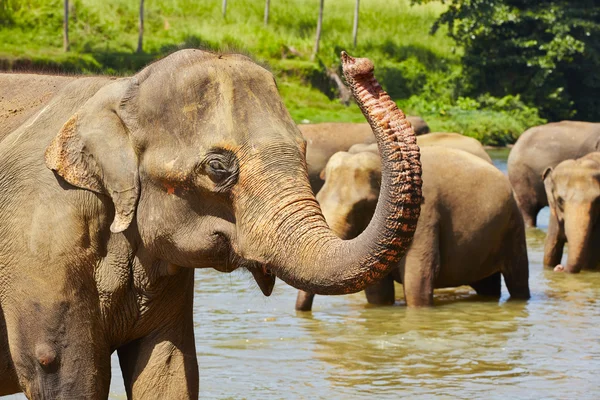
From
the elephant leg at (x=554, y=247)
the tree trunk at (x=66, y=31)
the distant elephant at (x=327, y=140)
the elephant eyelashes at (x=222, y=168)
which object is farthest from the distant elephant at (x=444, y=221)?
the tree trunk at (x=66, y=31)

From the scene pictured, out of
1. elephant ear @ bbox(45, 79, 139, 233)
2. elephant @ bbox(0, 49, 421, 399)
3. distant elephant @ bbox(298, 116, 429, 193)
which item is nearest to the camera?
elephant @ bbox(0, 49, 421, 399)

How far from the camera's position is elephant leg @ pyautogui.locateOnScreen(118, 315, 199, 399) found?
12.5 ft

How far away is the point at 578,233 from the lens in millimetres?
10875

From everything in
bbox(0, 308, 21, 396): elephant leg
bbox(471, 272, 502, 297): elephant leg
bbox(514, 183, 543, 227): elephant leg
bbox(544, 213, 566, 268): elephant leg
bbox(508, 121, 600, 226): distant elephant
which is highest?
bbox(0, 308, 21, 396): elephant leg

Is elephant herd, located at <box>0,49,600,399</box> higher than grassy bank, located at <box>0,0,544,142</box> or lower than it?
higher

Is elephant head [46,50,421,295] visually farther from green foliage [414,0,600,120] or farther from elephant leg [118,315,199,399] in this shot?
green foliage [414,0,600,120]

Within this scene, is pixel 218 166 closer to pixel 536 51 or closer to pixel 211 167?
pixel 211 167

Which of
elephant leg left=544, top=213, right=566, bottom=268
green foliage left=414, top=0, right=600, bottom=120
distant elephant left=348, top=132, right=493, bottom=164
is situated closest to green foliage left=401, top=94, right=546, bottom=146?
green foliage left=414, top=0, right=600, bottom=120

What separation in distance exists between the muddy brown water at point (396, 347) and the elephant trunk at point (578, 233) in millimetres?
876

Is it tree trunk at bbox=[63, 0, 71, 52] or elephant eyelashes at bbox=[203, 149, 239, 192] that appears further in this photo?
tree trunk at bbox=[63, 0, 71, 52]

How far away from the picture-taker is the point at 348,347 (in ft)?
24.5

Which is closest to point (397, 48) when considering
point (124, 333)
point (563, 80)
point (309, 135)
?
point (563, 80)

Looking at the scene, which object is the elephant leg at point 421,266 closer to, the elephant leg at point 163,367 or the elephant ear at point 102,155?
the elephant leg at point 163,367

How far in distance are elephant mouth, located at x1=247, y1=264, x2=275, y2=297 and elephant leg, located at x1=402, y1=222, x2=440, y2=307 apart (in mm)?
5209
